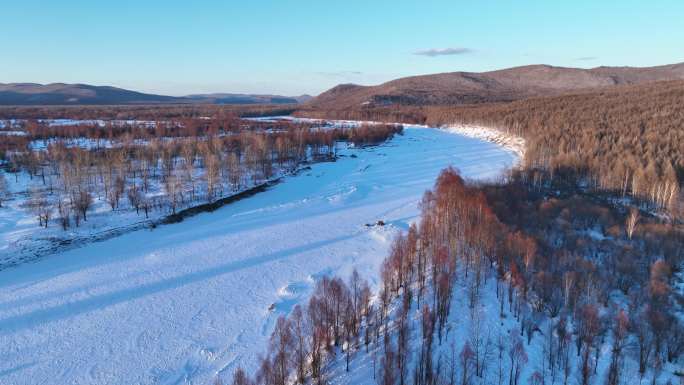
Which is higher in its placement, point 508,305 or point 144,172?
point 144,172

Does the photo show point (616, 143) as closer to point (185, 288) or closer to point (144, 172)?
point (185, 288)

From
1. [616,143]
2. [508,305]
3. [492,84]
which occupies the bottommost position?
[508,305]

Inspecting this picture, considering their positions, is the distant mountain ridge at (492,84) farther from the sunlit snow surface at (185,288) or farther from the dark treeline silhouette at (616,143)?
the sunlit snow surface at (185,288)

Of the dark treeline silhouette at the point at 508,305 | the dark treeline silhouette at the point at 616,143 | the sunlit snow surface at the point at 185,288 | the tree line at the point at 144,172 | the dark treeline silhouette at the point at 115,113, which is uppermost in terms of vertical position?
the dark treeline silhouette at the point at 115,113

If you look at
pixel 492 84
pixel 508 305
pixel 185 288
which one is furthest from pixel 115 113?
pixel 492 84

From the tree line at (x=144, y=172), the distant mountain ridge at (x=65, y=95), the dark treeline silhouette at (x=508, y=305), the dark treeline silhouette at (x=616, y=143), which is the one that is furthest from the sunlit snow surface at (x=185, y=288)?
the distant mountain ridge at (x=65, y=95)

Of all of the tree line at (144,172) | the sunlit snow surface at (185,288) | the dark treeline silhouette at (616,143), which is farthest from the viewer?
the tree line at (144,172)

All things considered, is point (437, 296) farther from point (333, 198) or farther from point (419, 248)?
point (333, 198)

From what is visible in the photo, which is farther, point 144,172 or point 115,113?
point 115,113
